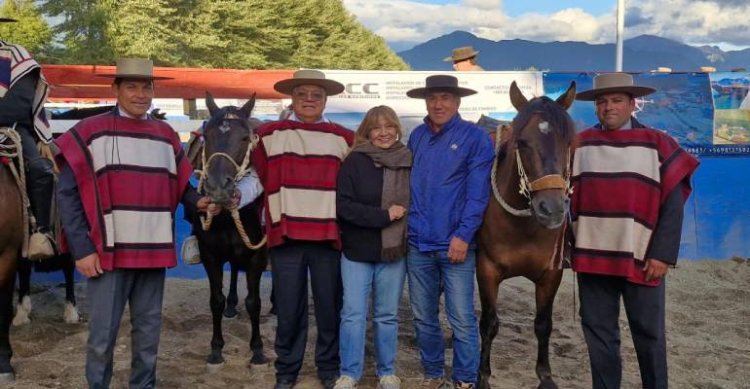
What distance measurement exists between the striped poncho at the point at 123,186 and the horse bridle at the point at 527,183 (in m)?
1.93

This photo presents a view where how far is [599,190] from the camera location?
3.43 m

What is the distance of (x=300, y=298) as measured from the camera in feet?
12.9

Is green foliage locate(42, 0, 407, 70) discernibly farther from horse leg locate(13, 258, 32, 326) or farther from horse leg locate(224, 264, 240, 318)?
horse leg locate(224, 264, 240, 318)

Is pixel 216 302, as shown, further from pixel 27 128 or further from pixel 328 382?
pixel 27 128

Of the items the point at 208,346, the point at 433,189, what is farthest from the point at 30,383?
the point at 433,189

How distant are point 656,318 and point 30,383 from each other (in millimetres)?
3922

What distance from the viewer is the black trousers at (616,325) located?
3.38 metres

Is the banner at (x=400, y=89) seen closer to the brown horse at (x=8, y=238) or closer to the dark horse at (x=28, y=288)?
the dark horse at (x=28, y=288)

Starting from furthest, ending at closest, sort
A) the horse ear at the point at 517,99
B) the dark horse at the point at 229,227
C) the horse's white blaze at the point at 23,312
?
the horse's white blaze at the point at 23,312 → the dark horse at the point at 229,227 → the horse ear at the point at 517,99

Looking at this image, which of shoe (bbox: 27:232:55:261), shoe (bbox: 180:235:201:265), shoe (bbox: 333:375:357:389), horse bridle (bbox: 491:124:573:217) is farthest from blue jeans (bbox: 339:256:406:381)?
shoe (bbox: 27:232:55:261)

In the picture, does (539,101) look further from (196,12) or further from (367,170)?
(196,12)

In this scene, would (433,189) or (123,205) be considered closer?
(123,205)

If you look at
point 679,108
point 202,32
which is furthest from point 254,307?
point 202,32

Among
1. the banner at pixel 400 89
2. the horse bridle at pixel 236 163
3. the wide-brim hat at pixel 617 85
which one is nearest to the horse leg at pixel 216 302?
the horse bridle at pixel 236 163
